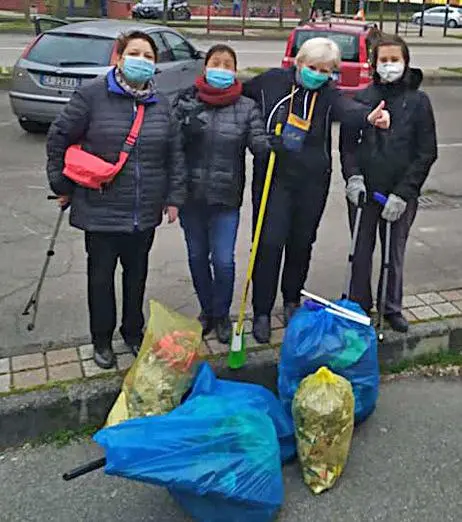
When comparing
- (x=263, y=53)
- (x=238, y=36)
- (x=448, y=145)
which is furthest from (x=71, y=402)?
(x=238, y=36)

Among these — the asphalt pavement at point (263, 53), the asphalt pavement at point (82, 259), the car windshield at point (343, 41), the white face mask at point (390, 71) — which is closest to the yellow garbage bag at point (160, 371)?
the asphalt pavement at point (82, 259)

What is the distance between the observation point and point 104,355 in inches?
133

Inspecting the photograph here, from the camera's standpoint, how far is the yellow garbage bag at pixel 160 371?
288 centimetres

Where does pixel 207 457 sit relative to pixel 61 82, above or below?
below

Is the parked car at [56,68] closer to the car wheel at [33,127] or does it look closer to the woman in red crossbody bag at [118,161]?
the car wheel at [33,127]

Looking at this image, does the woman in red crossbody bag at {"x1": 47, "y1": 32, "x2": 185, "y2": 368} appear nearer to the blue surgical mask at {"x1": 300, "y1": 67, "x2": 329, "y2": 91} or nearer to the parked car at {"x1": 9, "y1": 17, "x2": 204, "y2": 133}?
the blue surgical mask at {"x1": 300, "y1": 67, "x2": 329, "y2": 91}

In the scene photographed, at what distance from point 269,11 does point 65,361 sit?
134ft

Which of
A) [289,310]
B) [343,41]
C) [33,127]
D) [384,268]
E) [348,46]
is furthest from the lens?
[343,41]

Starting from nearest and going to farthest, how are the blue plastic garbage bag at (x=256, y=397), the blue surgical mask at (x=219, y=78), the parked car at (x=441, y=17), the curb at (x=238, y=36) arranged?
the blue plastic garbage bag at (x=256, y=397), the blue surgical mask at (x=219, y=78), the curb at (x=238, y=36), the parked car at (x=441, y=17)

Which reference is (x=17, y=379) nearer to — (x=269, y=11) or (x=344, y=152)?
(x=344, y=152)

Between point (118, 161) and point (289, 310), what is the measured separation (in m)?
1.43

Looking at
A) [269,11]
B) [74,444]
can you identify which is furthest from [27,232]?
[269,11]

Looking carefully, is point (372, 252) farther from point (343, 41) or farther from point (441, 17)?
point (441, 17)

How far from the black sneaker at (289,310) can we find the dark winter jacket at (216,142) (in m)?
0.86
